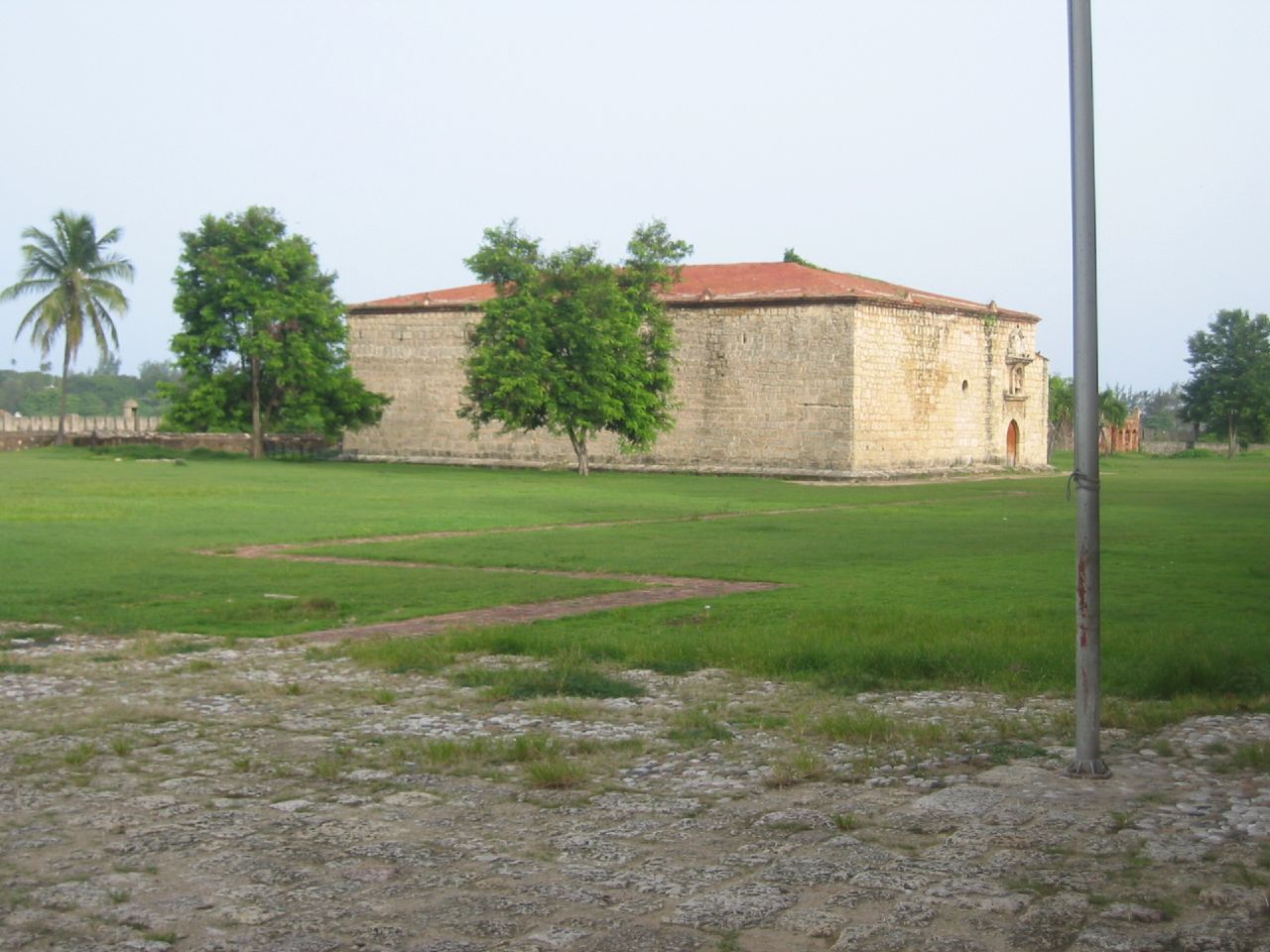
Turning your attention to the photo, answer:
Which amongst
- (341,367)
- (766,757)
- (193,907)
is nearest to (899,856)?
(766,757)

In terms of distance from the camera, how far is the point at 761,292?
147 feet

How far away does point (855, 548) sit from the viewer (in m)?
18.1

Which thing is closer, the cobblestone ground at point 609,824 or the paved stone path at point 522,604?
the cobblestone ground at point 609,824

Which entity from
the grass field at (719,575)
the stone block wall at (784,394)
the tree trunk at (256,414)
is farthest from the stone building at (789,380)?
the grass field at (719,575)

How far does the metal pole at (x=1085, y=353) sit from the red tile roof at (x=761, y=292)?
120ft

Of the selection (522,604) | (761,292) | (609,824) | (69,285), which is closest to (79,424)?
(69,285)

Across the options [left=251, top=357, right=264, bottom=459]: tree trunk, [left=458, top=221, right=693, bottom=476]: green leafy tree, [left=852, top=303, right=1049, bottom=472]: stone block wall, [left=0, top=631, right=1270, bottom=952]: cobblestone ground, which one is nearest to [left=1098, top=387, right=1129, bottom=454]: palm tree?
[left=852, top=303, right=1049, bottom=472]: stone block wall

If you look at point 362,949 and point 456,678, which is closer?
point 362,949

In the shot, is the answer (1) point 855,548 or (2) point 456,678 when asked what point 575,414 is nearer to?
A: (1) point 855,548

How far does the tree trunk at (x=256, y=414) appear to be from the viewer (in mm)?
48125

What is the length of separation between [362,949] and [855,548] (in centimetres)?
1448

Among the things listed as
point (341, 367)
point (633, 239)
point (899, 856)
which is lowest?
point (899, 856)

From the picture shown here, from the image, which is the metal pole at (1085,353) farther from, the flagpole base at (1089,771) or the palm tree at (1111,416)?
the palm tree at (1111,416)

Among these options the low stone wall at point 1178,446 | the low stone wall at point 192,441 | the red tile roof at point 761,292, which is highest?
the red tile roof at point 761,292
